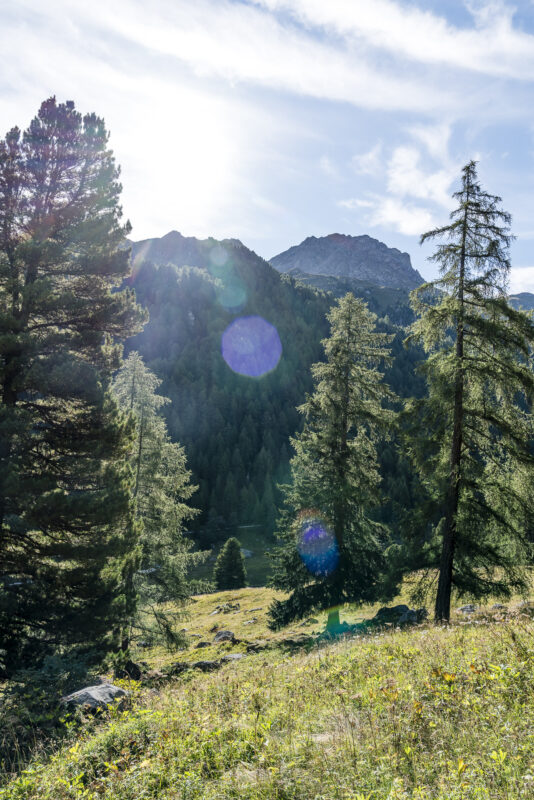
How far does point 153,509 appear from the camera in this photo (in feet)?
64.7

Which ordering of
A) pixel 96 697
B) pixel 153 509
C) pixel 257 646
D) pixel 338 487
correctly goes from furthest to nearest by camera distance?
1. pixel 257 646
2. pixel 153 509
3. pixel 338 487
4. pixel 96 697

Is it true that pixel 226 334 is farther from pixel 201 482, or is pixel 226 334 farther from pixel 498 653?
pixel 498 653

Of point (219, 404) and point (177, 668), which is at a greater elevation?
point (219, 404)

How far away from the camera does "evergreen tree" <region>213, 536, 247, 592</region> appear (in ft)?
160

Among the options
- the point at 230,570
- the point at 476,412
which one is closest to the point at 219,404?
the point at 230,570

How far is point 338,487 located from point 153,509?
871cm

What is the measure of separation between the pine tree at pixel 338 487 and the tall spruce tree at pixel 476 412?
180 inches

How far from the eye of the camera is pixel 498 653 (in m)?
6.96

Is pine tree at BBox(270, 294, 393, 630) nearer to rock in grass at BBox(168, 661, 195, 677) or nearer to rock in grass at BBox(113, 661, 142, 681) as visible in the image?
rock in grass at BBox(168, 661, 195, 677)

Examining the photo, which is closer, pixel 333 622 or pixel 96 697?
→ pixel 96 697

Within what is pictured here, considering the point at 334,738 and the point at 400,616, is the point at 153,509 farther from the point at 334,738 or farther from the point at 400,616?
the point at 334,738

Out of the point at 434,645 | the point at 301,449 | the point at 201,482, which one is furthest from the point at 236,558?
the point at 201,482

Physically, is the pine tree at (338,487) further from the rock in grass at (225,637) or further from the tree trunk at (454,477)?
the rock in grass at (225,637)

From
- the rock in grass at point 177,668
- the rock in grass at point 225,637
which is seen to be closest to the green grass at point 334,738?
the rock in grass at point 177,668
